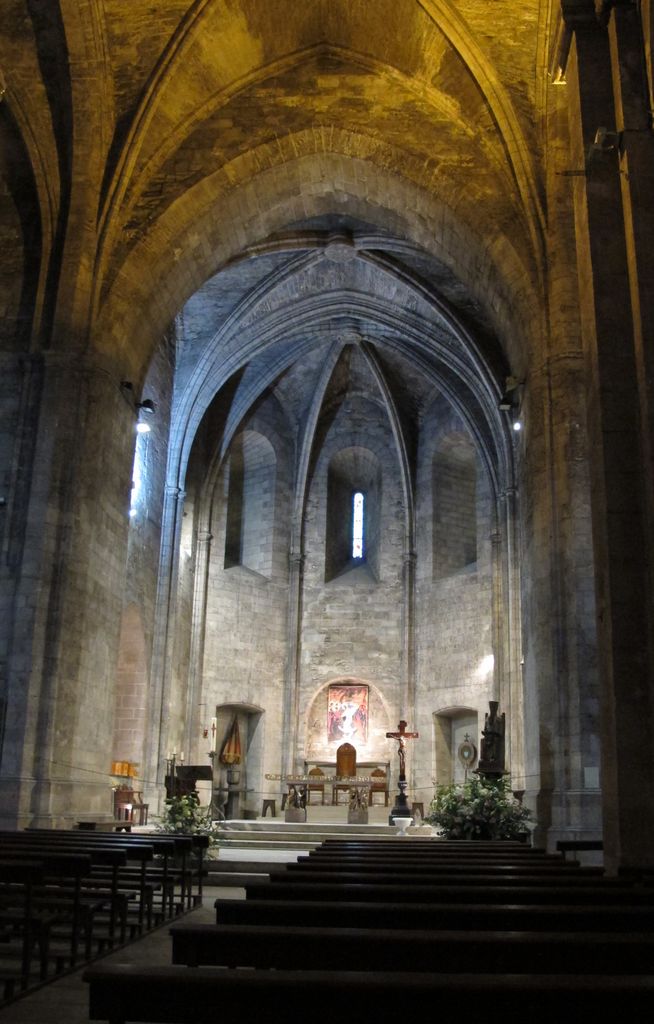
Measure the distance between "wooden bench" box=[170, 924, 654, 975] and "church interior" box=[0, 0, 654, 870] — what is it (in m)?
4.36

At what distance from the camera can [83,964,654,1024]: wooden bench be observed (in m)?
1.73

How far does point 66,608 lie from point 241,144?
7607 millimetres

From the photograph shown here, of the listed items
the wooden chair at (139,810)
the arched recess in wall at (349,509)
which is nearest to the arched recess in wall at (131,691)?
the wooden chair at (139,810)

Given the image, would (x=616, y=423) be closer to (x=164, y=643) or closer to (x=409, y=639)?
(x=164, y=643)

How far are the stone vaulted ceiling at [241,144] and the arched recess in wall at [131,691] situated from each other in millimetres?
6750

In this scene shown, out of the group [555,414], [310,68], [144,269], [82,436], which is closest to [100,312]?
[144,269]

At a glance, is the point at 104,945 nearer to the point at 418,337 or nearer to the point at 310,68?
the point at 310,68

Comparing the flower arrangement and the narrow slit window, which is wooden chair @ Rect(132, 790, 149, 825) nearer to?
the flower arrangement

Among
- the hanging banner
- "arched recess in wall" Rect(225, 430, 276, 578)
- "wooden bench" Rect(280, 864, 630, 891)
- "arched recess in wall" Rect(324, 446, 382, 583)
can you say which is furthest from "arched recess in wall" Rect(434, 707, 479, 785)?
"wooden bench" Rect(280, 864, 630, 891)

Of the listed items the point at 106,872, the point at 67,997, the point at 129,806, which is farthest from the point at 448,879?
the point at 129,806

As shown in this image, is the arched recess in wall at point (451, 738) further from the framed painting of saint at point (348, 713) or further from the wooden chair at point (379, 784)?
the framed painting of saint at point (348, 713)

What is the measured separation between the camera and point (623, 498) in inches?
269

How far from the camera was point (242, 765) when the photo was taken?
81.4ft

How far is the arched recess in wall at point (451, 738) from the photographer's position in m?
23.9
